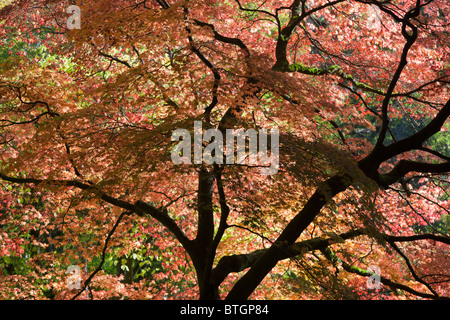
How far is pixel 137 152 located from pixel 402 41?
578cm

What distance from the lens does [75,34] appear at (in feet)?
17.8

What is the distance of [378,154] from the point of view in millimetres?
4969

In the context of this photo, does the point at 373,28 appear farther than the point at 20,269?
No

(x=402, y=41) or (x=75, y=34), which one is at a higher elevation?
(x=402, y=41)

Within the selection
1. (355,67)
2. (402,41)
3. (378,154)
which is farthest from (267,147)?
(402,41)

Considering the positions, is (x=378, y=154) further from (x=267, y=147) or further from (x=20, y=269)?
(x=20, y=269)

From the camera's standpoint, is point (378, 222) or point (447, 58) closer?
point (378, 222)
